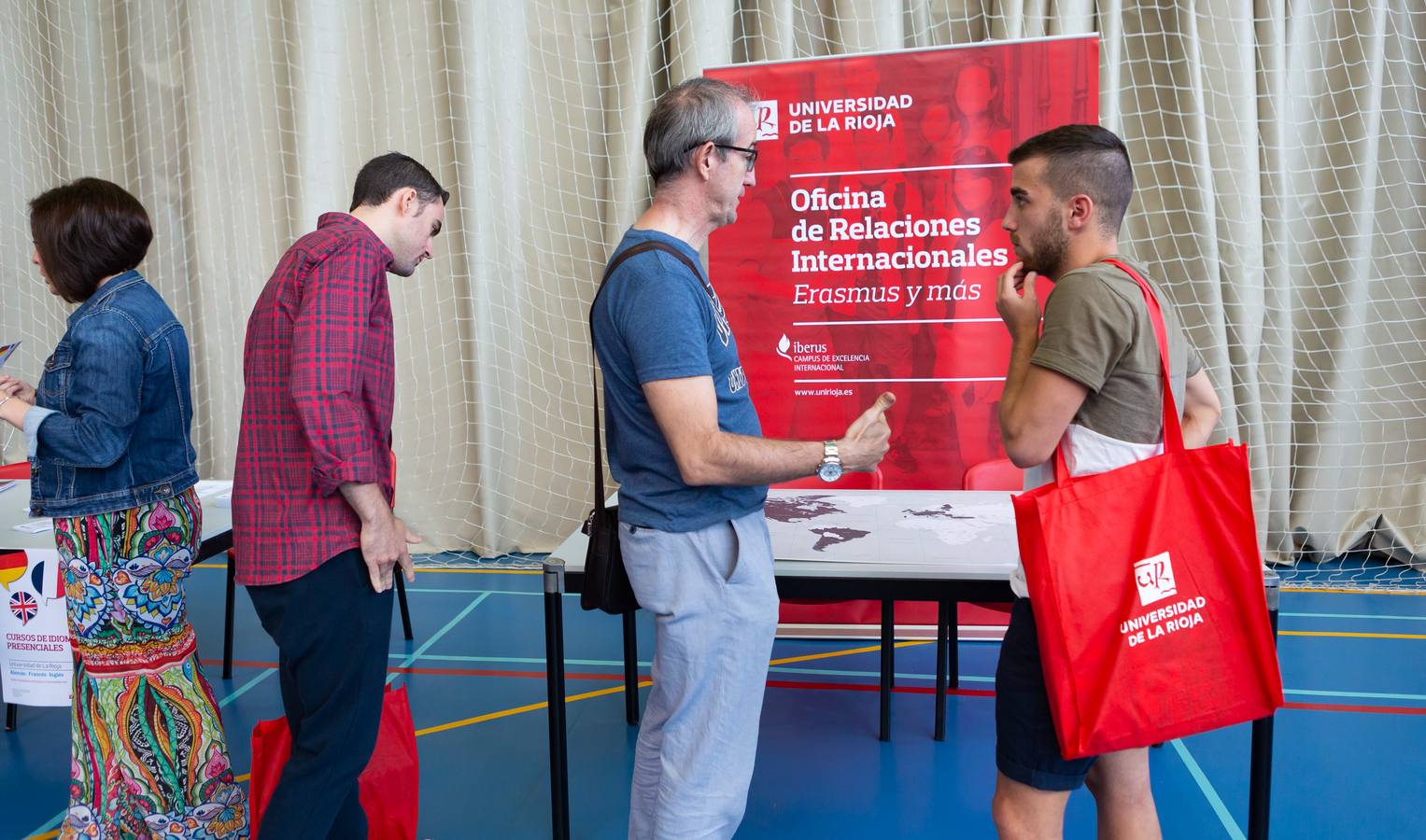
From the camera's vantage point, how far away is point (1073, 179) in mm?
1457

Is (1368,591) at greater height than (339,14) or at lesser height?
lesser

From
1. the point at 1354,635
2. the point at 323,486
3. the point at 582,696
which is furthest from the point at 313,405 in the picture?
the point at 1354,635

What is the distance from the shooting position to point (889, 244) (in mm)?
3578

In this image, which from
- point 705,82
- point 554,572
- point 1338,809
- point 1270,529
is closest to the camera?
point 705,82

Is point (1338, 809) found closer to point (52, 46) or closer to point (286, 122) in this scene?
point (286, 122)

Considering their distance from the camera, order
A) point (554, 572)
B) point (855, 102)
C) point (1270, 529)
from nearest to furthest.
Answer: point (554, 572), point (855, 102), point (1270, 529)

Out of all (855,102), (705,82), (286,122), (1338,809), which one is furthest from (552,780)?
(286,122)

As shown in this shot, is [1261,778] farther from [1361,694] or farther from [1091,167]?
[1361,694]

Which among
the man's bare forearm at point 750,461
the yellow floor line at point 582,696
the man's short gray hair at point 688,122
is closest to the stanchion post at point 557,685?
the man's bare forearm at point 750,461

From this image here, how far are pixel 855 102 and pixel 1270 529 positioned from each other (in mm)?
2766

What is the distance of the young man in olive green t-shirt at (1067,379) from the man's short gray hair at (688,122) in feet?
1.49

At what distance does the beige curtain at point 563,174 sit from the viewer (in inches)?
168

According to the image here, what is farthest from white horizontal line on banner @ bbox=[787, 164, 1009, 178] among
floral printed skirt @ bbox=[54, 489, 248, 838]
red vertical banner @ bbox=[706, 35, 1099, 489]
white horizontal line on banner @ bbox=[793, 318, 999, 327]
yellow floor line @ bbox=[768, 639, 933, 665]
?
floral printed skirt @ bbox=[54, 489, 248, 838]

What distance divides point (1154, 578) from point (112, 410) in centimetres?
183
